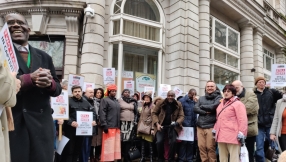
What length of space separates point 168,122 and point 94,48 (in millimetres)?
4827

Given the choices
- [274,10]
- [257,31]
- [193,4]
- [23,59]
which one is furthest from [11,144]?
[274,10]

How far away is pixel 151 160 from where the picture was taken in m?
7.01

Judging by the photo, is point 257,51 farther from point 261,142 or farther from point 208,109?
point 208,109

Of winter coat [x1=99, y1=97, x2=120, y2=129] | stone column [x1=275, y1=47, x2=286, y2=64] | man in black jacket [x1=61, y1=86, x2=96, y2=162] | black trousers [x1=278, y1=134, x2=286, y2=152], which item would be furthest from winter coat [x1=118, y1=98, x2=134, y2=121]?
stone column [x1=275, y1=47, x2=286, y2=64]

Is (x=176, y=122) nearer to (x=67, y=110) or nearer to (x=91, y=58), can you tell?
(x=67, y=110)

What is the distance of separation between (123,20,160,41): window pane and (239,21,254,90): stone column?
7505mm

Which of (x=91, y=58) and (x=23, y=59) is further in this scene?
(x=91, y=58)

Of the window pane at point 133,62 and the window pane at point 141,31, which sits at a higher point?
the window pane at point 141,31

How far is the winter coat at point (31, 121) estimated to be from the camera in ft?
7.14

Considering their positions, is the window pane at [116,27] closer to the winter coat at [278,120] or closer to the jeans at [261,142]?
the jeans at [261,142]

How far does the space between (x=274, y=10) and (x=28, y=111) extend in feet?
72.3

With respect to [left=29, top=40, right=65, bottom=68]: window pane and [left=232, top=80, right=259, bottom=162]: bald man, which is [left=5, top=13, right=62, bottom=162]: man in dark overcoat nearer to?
[left=232, top=80, right=259, bottom=162]: bald man

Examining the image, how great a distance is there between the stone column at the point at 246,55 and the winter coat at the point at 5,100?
16566mm

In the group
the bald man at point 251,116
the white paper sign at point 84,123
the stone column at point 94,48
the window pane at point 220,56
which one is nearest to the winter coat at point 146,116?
the white paper sign at point 84,123
